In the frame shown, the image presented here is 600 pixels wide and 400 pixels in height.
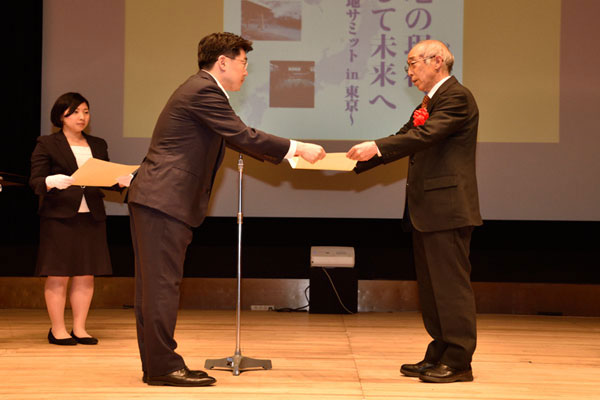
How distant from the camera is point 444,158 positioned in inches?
116

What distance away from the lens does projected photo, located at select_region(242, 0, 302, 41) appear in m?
5.12

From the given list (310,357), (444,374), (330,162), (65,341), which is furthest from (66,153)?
(444,374)

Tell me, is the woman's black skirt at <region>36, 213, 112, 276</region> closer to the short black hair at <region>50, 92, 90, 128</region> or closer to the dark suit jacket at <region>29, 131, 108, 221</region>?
the dark suit jacket at <region>29, 131, 108, 221</region>

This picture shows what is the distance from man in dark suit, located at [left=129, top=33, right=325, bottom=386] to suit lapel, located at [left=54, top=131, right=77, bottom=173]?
1.26 metres

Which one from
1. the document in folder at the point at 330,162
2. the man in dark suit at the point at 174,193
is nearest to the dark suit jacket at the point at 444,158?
the document in folder at the point at 330,162

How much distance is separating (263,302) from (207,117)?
2.99 meters

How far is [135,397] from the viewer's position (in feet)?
8.51

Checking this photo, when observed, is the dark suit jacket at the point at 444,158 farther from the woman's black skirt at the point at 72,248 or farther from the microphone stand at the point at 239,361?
the woman's black skirt at the point at 72,248

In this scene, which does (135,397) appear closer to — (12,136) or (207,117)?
(207,117)

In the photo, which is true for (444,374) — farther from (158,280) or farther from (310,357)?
(158,280)

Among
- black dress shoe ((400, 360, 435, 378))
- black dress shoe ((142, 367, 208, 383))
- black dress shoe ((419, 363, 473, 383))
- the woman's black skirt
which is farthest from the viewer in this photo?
the woman's black skirt

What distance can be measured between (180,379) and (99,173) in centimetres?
132

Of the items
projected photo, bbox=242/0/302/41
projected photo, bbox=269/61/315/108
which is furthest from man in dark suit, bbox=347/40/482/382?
projected photo, bbox=242/0/302/41

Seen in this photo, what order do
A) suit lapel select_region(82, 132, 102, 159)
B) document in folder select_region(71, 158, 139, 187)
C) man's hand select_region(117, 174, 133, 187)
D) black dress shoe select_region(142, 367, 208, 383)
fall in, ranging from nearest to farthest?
1. black dress shoe select_region(142, 367, 208, 383)
2. document in folder select_region(71, 158, 139, 187)
3. man's hand select_region(117, 174, 133, 187)
4. suit lapel select_region(82, 132, 102, 159)
